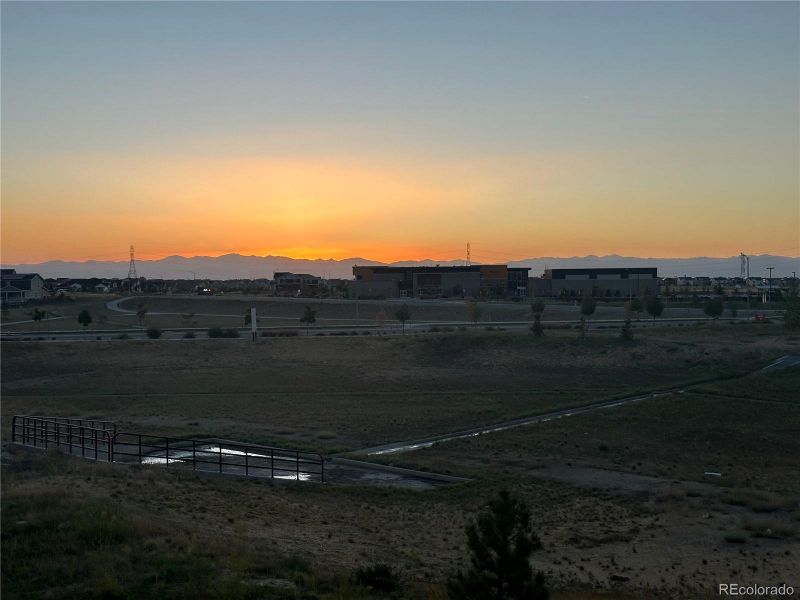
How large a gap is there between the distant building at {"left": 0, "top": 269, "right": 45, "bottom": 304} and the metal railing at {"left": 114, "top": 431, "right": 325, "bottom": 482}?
339 feet

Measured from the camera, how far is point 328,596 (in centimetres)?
1286

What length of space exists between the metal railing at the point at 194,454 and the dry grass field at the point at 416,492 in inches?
52.3

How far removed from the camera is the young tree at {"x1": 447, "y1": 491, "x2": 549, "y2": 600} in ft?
34.0

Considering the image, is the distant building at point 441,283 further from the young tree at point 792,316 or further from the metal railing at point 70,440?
the metal railing at point 70,440

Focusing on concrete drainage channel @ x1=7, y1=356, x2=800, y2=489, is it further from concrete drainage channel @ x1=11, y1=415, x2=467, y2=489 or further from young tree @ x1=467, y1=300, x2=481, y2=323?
young tree @ x1=467, y1=300, x2=481, y2=323

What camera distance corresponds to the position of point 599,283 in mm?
131875

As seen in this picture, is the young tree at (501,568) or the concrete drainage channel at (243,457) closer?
the young tree at (501,568)

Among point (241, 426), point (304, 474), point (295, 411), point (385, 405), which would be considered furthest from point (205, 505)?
point (385, 405)

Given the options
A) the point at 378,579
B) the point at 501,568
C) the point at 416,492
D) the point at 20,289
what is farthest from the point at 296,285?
the point at 501,568

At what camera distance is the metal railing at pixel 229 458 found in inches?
977

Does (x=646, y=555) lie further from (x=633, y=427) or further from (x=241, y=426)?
(x=241, y=426)

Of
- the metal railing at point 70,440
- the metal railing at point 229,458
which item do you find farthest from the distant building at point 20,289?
the metal railing at point 229,458

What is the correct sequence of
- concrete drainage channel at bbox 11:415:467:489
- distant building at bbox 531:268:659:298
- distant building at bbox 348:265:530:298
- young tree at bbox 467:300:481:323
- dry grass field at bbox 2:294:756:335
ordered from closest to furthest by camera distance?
concrete drainage channel at bbox 11:415:467:489
young tree at bbox 467:300:481:323
dry grass field at bbox 2:294:756:335
distant building at bbox 531:268:659:298
distant building at bbox 348:265:530:298

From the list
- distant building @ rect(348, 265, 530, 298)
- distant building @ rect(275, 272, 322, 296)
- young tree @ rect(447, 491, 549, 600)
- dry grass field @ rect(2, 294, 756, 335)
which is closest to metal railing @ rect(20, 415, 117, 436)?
young tree @ rect(447, 491, 549, 600)
